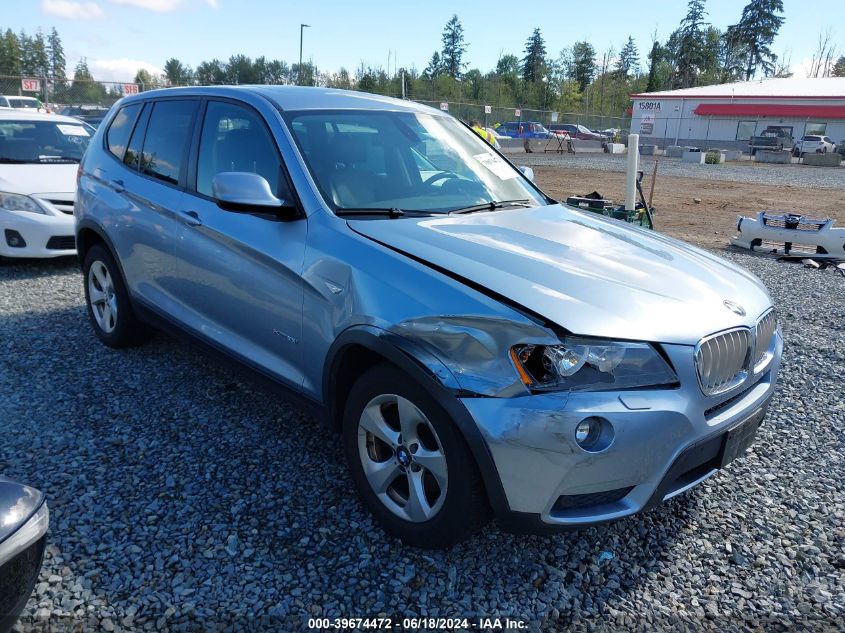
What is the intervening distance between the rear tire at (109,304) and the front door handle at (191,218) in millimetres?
1190

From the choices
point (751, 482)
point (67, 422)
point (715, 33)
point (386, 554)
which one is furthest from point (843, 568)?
point (715, 33)

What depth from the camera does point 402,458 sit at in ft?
9.12

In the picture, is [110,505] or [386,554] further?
[110,505]

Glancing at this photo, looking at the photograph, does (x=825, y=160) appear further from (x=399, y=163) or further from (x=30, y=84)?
(x=399, y=163)

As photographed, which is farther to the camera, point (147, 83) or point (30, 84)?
point (147, 83)

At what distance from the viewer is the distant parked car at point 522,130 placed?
43406 millimetres

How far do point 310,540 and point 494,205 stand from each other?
199cm

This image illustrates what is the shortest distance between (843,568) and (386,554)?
195 cm

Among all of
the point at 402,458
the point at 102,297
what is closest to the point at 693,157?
the point at 102,297

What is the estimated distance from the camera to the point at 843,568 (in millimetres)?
2871

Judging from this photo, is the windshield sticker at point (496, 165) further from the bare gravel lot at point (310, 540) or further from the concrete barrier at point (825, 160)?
the concrete barrier at point (825, 160)

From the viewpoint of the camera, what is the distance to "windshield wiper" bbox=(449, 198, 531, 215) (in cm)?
354

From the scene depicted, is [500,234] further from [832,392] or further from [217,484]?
[832,392]

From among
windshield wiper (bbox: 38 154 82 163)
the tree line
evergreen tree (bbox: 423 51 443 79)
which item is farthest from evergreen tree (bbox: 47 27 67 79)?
windshield wiper (bbox: 38 154 82 163)
